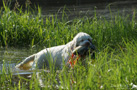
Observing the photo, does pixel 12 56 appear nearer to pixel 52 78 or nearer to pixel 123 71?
pixel 52 78

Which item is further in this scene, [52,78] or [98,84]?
[52,78]

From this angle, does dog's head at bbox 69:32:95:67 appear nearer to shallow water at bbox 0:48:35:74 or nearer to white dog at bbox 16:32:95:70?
white dog at bbox 16:32:95:70

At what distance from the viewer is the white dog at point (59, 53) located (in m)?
6.43

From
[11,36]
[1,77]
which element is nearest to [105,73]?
[1,77]

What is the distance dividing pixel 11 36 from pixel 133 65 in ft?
16.9

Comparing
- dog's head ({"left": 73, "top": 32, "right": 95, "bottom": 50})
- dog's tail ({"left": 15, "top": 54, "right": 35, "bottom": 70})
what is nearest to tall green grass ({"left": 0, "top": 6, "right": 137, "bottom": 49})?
dog's tail ({"left": 15, "top": 54, "right": 35, "bottom": 70})

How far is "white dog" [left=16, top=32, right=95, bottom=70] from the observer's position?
6.43 meters

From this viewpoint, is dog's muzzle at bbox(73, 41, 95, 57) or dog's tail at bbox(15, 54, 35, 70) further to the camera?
Answer: dog's tail at bbox(15, 54, 35, 70)

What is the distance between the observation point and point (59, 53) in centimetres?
681

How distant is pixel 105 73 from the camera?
4.94 meters

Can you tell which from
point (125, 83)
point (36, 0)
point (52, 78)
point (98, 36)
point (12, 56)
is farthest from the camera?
point (36, 0)

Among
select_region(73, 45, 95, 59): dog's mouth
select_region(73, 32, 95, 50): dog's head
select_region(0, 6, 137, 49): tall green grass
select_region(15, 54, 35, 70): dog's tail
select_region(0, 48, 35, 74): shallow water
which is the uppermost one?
select_region(73, 32, 95, 50): dog's head

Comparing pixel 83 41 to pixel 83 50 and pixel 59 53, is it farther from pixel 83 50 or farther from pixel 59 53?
pixel 59 53

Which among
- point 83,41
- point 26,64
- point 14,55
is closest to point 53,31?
point 14,55
